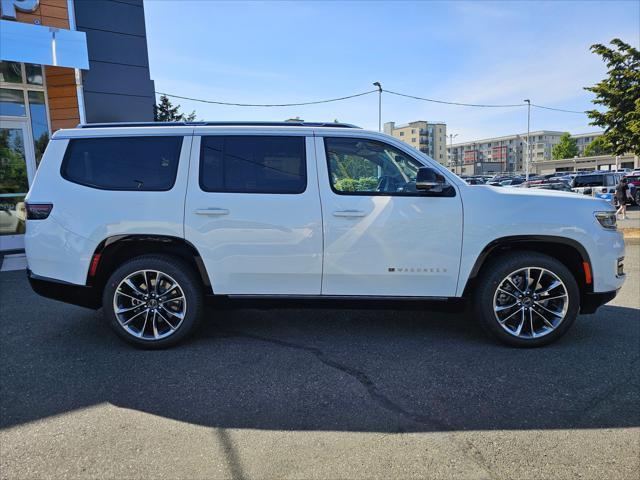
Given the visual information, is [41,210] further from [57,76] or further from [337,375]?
[57,76]

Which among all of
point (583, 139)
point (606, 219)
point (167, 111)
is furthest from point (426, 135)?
point (606, 219)

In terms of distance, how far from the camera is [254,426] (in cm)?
292

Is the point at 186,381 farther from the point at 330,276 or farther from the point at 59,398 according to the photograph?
the point at 330,276

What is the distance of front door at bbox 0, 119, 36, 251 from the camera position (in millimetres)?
9852

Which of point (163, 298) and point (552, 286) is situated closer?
point (552, 286)

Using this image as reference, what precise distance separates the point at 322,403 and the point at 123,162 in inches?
113

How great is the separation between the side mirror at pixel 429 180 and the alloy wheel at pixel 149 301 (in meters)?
2.39

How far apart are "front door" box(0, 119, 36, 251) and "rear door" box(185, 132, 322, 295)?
8.03 metres

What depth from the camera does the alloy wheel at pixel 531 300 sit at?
13.4 feet

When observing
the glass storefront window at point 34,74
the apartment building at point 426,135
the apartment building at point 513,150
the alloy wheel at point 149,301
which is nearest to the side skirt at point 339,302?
the alloy wheel at point 149,301

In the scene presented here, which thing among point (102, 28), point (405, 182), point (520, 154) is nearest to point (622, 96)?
point (405, 182)

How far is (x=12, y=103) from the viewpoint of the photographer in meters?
9.77

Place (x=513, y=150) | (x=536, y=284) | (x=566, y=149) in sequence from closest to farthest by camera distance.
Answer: (x=536, y=284) → (x=566, y=149) → (x=513, y=150)

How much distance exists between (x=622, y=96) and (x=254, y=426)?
13.2 metres
